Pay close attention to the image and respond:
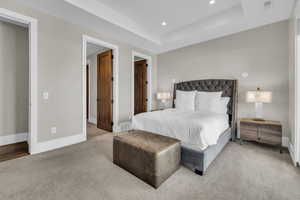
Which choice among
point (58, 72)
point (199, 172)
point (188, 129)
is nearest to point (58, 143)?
point (58, 72)

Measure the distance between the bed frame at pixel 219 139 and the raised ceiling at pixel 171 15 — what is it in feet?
4.40

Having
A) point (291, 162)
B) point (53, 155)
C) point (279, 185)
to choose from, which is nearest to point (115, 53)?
point (53, 155)

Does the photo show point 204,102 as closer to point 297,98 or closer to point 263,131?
point 263,131

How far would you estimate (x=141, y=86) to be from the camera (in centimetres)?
558

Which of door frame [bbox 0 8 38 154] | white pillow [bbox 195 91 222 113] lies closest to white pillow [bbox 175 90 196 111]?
white pillow [bbox 195 91 222 113]

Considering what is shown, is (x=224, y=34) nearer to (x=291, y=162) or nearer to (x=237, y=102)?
(x=237, y=102)

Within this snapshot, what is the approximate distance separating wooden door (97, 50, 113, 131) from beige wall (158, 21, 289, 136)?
261 cm

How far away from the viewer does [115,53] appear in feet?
12.7

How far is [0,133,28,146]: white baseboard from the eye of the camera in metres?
2.95

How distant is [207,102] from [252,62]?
1.50 metres

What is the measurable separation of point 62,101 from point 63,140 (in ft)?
2.81

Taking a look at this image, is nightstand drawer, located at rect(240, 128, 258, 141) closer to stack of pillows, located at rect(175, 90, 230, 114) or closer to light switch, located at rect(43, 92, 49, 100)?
stack of pillows, located at rect(175, 90, 230, 114)

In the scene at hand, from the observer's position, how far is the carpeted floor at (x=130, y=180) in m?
1.46

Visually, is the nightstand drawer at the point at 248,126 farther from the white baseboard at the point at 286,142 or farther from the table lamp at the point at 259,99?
the white baseboard at the point at 286,142
